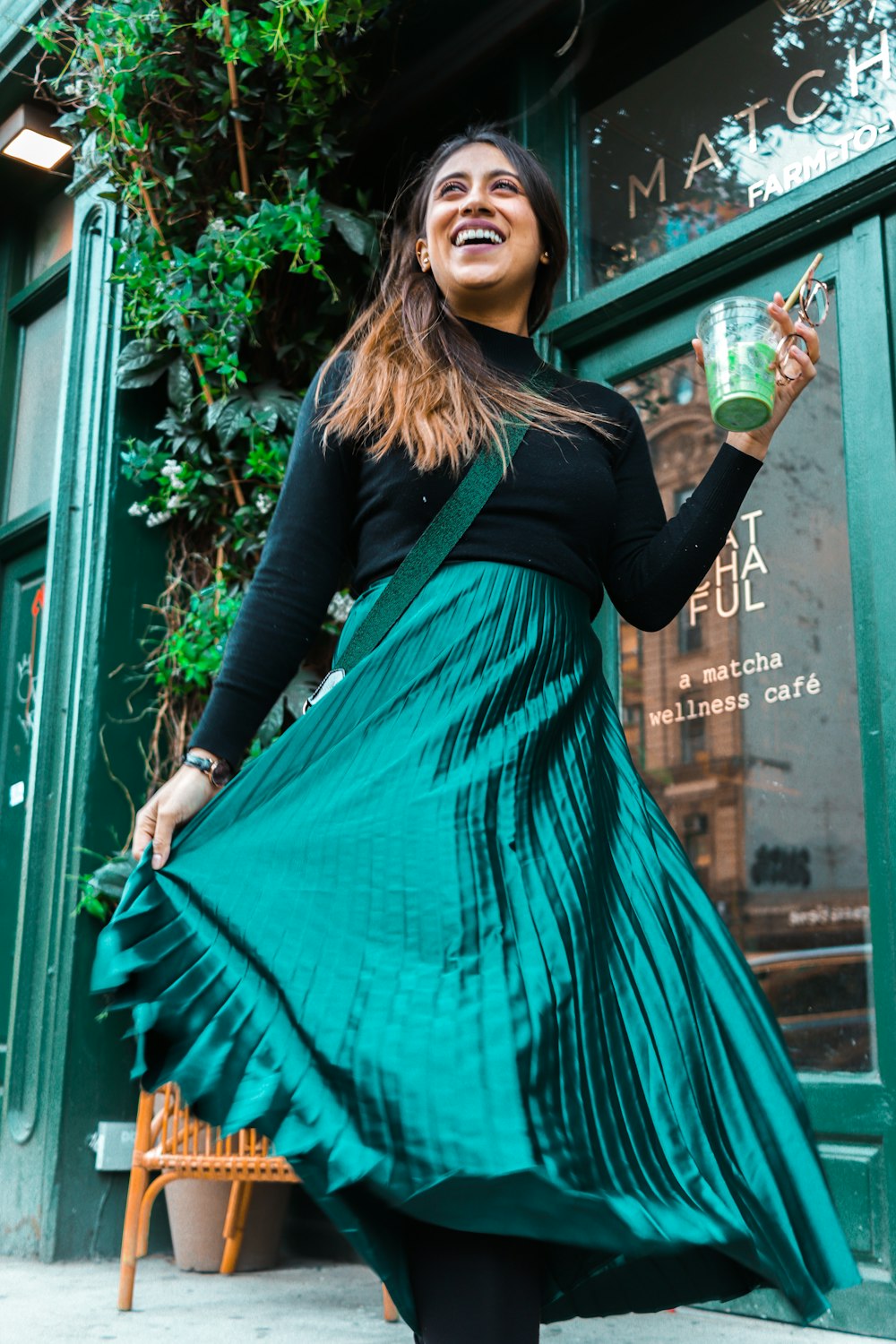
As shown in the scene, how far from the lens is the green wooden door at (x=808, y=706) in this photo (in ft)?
8.43

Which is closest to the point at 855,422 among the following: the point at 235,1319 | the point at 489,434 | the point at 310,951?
the point at 489,434

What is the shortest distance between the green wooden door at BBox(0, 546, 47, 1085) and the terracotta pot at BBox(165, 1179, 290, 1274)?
149cm

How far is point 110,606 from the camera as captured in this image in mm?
3789

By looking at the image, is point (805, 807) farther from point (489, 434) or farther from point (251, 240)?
point (251, 240)

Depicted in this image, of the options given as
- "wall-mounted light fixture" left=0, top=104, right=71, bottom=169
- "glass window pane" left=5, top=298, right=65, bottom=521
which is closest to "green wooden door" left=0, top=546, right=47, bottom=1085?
"glass window pane" left=5, top=298, right=65, bottom=521

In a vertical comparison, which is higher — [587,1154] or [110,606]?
[110,606]

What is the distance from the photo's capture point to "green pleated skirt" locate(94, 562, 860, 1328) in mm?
1037

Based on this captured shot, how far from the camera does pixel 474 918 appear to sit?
115 centimetres

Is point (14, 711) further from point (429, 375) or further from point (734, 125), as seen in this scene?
point (429, 375)

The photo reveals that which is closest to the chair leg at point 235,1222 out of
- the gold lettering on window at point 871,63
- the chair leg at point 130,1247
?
the chair leg at point 130,1247

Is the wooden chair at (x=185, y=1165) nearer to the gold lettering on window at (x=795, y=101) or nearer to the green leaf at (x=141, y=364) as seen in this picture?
the green leaf at (x=141, y=364)

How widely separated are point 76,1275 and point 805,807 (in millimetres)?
2134

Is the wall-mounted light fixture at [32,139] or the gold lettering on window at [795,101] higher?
the wall-mounted light fixture at [32,139]

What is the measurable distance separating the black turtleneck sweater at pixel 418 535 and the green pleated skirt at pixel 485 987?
0.09 meters
